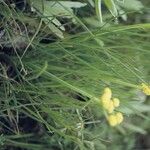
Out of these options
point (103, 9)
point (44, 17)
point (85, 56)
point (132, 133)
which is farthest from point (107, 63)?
point (132, 133)

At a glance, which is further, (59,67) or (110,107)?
(59,67)

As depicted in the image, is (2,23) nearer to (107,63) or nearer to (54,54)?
(54,54)

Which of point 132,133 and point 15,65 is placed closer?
point 15,65

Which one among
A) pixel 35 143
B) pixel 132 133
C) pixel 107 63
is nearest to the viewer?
pixel 107 63

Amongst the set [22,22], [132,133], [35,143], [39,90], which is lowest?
[132,133]

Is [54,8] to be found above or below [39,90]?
above

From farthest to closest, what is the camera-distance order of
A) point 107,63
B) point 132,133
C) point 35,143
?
point 132,133 < point 35,143 < point 107,63

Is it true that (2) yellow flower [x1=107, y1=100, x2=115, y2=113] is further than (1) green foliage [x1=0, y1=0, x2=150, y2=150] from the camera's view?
No

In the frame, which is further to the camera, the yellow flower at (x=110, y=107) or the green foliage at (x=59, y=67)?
the green foliage at (x=59, y=67)

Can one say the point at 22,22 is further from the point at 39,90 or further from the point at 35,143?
the point at 35,143

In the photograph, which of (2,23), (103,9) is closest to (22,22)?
(2,23)
